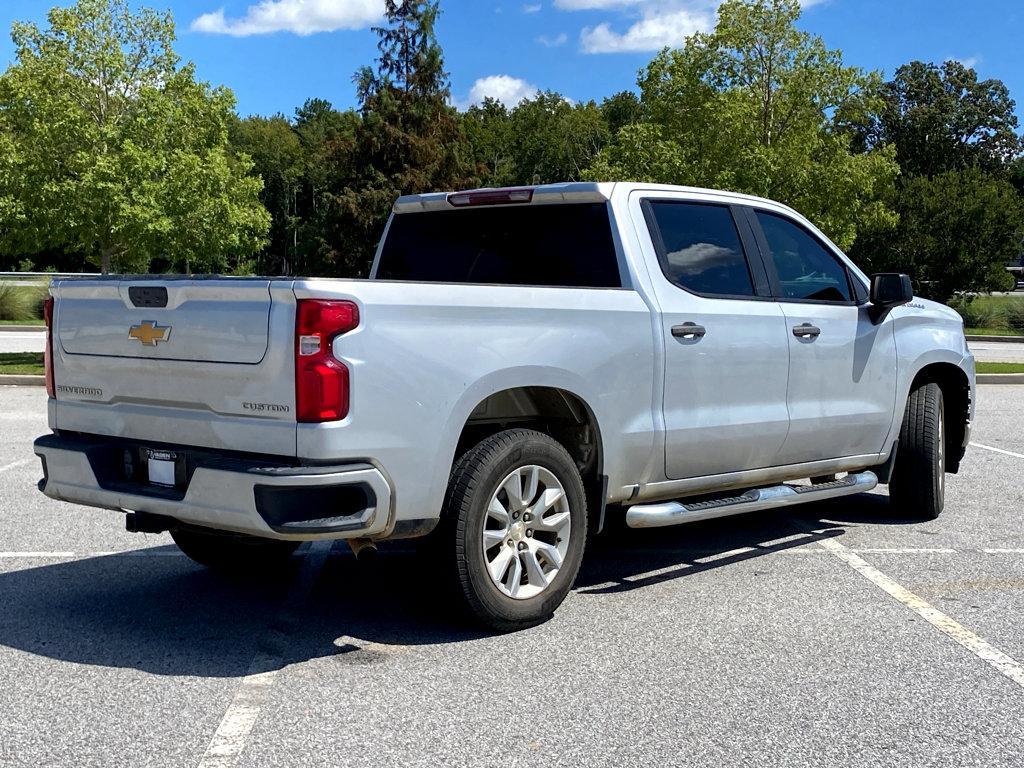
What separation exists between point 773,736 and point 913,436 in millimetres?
4029

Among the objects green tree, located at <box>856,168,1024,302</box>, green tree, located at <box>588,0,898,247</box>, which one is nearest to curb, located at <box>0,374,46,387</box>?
green tree, located at <box>588,0,898,247</box>

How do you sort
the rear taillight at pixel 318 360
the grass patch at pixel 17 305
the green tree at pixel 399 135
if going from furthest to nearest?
1. the green tree at pixel 399 135
2. the grass patch at pixel 17 305
3. the rear taillight at pixel 318 360

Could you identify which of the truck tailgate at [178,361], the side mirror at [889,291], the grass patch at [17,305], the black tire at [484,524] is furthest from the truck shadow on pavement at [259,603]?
the grass patch at [17,305]

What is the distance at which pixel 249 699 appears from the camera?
424 cm

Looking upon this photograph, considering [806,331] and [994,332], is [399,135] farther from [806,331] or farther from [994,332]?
[806,331]

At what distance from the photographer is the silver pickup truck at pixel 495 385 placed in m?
4.50

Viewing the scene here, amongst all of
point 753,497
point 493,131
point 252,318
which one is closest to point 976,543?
point 753,497

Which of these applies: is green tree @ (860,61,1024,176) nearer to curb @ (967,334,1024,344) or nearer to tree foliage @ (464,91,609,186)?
tree foliage @ (464,91,609,186)

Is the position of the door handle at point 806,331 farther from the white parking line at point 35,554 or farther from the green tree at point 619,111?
the green tree at point 619,111

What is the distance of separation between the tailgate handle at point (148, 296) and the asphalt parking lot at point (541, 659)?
141 centimetres

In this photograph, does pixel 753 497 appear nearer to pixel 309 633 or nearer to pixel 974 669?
pixel 974 669

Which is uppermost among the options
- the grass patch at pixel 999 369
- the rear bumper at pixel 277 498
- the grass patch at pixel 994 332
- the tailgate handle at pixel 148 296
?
the tailgate handle at pixel 148 296

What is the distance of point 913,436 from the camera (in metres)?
7.47

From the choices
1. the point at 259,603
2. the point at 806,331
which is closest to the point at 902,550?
the point at 806,331
